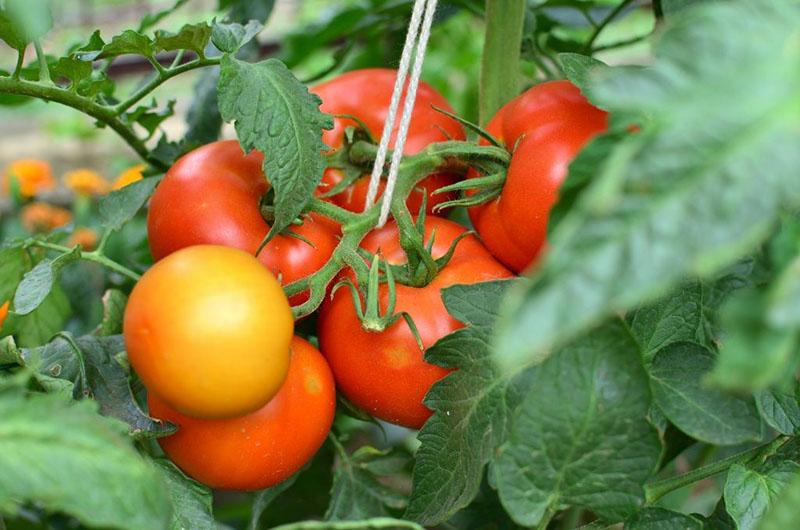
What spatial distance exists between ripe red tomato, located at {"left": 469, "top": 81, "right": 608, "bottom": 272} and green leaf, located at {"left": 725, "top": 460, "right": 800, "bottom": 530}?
0.59 ft

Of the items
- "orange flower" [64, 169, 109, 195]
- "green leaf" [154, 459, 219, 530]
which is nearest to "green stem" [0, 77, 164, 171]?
"green leaf" [154, 459, 219, 530]

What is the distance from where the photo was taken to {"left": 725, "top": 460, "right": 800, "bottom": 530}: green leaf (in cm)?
47

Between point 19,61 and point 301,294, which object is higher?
point 19,61

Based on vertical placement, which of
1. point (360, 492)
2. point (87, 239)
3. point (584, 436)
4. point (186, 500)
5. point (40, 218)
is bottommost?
point (40, 218)

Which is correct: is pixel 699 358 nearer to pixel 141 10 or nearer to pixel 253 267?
pixel 253 267

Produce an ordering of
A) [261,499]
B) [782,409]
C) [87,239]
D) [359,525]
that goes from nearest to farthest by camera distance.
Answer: [359,525] < [782,409] < [261,499] < [87,239]

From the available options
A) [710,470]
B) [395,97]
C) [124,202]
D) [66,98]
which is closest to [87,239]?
[124,202]

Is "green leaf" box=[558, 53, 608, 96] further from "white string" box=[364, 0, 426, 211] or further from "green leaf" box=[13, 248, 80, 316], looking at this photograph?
"green leaf" box=[13, 248, 80, 316]

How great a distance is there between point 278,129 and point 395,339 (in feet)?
0.48

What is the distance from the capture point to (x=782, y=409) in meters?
0.50

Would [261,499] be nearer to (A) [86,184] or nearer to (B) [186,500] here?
(B) [186,500]

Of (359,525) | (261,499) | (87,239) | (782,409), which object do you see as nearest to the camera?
(359,525)

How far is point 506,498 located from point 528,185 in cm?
21

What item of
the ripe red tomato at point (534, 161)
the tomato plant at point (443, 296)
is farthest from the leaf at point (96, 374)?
the ripe red tomato at point (534, 161)
